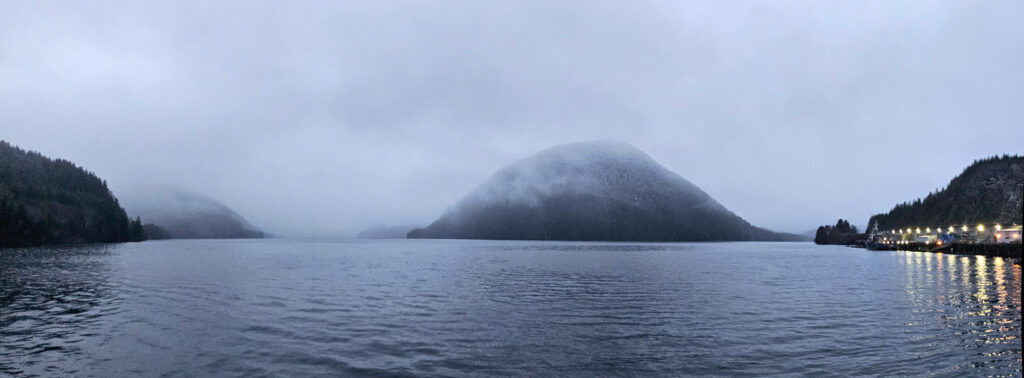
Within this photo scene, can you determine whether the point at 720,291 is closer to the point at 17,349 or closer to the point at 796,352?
the point at 796,352

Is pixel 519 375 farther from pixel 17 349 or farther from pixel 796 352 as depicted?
pixel 17 349

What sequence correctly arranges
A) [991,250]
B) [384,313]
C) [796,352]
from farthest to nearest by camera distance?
[991,250] < [384,313] < [796,352]

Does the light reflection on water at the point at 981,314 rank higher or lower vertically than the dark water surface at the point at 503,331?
higher

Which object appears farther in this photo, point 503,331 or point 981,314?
point 981,314

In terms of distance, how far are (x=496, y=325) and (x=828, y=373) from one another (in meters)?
19.0

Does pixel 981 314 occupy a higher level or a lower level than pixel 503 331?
higher

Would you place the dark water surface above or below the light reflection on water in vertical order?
below

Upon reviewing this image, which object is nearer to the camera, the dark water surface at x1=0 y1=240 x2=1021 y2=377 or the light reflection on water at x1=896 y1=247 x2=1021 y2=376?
the dark water surface at x1=0 y1=240 x2=1021 y2=377

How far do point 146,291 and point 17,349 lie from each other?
3154 centimetres

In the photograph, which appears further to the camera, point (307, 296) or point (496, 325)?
point (307, 296)

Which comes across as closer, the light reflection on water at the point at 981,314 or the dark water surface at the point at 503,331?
the dark water surface at the point at 503,331

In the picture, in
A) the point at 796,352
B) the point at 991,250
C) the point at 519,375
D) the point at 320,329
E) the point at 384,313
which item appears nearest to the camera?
the point at 519,375

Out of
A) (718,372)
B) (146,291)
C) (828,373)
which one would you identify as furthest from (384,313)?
(146,291)

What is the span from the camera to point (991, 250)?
6029 inches
